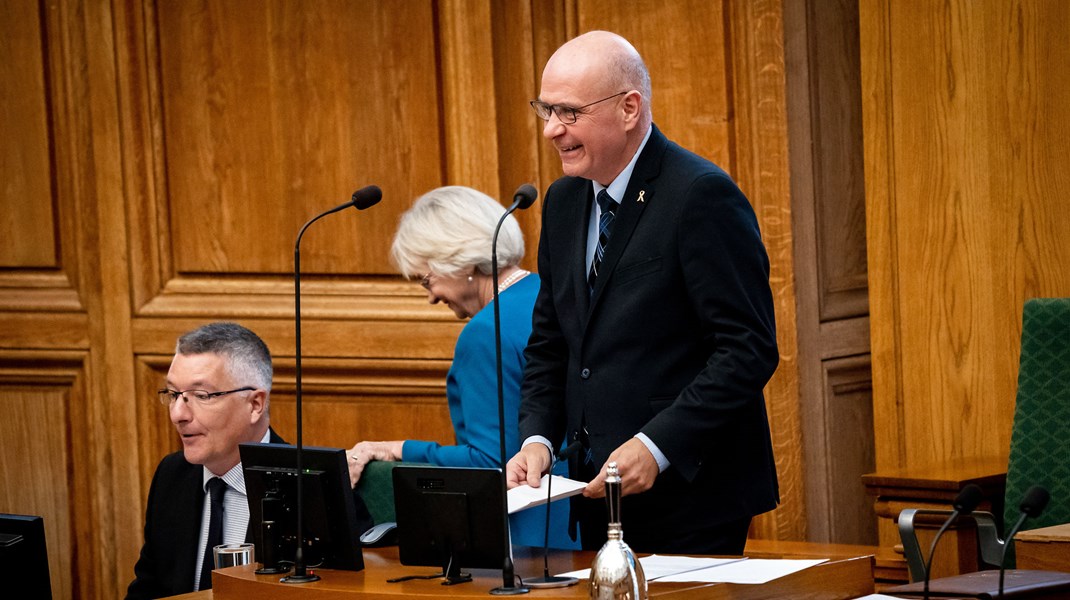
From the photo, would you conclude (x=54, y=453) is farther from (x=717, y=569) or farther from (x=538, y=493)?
(x=717, y=569)

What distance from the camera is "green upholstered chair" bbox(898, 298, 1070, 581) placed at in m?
3.41

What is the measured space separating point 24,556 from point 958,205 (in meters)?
2.54

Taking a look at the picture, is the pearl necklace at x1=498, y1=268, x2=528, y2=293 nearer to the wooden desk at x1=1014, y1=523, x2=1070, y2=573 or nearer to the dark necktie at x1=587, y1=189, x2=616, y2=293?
the dark necktie at x1=587, y1=189, x2=616, y2=293

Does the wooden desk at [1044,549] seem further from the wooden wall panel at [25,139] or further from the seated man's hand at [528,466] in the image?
the wooden wall panel at [25,139]

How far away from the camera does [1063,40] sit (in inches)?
149

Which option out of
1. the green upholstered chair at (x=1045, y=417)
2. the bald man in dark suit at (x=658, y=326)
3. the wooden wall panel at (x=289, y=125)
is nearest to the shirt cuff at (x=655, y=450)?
the bald man in dark suit at (x=658, y=326)

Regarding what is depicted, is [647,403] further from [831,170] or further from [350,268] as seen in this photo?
[350,268]

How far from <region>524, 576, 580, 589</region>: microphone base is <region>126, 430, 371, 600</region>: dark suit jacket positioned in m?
1.09

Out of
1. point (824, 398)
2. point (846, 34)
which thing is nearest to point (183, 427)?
point (824, 398)

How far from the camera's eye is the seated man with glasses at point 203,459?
343cm

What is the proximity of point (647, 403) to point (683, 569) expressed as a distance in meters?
0.45

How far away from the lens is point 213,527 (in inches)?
135

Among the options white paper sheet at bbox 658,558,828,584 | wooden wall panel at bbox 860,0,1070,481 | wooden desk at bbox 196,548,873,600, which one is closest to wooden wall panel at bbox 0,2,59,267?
wooden wall panel at bbox 860,0,1070,481

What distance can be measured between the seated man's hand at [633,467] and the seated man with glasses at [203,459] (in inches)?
37.9
